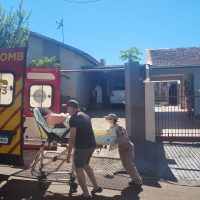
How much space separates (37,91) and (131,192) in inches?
134

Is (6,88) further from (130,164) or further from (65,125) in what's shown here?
(130,164)

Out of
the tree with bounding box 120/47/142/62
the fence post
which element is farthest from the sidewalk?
the tree with bounding box 120/47/142/62

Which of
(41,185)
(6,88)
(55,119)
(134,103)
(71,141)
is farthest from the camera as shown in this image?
(134,103)

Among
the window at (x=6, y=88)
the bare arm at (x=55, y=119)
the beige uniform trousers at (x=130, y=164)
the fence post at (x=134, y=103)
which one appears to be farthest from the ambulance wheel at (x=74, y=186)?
the fence post at (x=134, y=103)

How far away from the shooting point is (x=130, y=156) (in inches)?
282

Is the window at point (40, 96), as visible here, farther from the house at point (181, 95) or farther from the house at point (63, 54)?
the house at point (63, 54)

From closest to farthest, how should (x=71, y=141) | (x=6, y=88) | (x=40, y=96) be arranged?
(x=71, y=141) → (x=6, y=88) → (x=40, y=96)

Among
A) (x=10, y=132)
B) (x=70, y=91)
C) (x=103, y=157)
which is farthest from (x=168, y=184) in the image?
(x=70, y=91)

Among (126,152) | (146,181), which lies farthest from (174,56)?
(126,152)

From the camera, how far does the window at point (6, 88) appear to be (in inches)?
248

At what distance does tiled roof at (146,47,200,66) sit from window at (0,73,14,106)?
14.4 metres

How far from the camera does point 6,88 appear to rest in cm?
638

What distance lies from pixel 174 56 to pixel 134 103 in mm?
10652

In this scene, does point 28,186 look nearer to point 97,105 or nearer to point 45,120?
point 45,120
